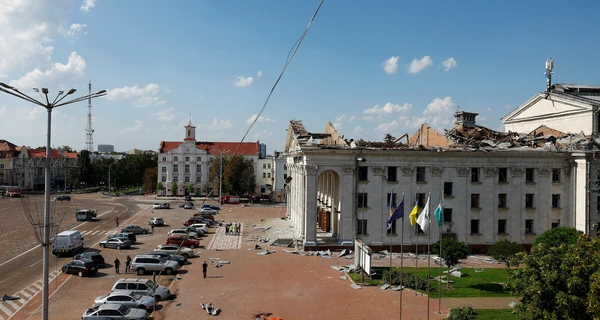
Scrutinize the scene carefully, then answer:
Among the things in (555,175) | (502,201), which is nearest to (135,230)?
(502,201)

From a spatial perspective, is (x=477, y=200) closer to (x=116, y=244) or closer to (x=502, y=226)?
(x=502, y=226)

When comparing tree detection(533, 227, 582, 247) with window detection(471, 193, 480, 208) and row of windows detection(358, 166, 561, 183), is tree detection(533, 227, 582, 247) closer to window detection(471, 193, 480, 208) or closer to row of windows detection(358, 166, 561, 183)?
window detection(471, 193, 480, 208)

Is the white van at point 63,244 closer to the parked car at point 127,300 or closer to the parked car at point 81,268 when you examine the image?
the parked car at point 81,268

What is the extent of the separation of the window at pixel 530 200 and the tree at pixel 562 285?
25.3 metres

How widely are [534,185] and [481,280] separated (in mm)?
17120

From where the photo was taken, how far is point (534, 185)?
140 feet

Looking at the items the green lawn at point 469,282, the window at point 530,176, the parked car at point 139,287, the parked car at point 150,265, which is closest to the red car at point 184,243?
the parked car at point 150,265

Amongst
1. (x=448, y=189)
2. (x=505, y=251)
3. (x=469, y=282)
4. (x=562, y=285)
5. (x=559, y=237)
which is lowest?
(x=469, y=282)

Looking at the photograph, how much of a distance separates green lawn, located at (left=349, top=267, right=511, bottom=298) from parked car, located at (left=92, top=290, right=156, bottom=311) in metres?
14.2

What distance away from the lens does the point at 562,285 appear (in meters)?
17.9

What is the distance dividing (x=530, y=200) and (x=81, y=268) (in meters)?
41.7

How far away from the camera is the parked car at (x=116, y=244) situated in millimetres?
41312

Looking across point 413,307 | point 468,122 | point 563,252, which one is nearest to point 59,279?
point 413,307

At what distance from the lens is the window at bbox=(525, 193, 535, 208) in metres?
42.7
